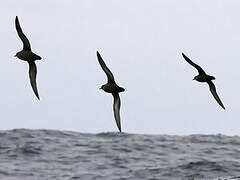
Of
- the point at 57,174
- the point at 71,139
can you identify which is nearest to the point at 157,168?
the point at 57,174

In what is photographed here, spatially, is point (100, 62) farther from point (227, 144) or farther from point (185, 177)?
point (227, 144)

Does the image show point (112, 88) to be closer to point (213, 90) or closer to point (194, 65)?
point (194, 65)

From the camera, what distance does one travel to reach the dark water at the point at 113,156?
23.1 m

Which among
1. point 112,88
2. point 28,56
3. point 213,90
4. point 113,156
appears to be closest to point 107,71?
point 112,88

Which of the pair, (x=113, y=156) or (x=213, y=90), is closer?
(x=213, y=90)

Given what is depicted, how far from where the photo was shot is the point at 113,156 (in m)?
26.3

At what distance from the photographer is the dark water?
23094 millimetres

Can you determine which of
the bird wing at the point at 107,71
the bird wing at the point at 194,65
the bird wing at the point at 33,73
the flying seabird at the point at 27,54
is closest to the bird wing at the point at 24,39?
the flying seabird at the point at 27,54

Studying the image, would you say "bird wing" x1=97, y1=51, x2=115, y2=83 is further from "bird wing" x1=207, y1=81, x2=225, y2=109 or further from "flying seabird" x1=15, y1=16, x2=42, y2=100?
"bird wing" x1=207, y1=81, x2=225, y2=109

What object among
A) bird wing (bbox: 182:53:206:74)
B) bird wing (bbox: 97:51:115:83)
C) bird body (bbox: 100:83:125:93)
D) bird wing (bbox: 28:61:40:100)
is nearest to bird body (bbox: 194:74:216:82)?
bird wing (bbox: 182:53:206:74)

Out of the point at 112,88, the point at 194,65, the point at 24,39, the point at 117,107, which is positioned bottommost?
the point at 117,107

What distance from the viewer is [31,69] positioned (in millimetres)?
15609

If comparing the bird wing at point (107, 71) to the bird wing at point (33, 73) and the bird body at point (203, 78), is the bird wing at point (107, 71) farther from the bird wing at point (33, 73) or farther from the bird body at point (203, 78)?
the bird body at point (203, 78)

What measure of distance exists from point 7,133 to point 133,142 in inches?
208
